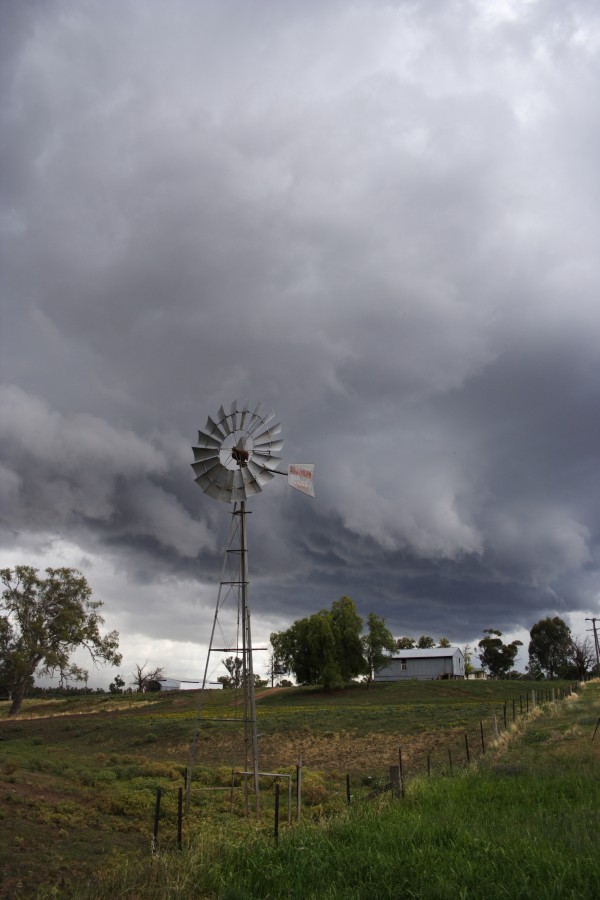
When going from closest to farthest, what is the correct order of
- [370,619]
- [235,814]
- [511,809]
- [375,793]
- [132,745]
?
[511,809] < [375,793] < [235,814] < [132,745] < [370,619]

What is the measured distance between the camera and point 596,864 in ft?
27.9

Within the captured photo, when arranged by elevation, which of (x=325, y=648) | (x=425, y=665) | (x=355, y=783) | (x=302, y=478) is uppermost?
(x=302, y=478)

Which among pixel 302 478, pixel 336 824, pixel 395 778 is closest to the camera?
pixel 336 824

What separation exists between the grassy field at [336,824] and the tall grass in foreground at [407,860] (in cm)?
3

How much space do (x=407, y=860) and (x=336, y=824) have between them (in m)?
3.04

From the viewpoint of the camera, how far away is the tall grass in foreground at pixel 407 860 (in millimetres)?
8461

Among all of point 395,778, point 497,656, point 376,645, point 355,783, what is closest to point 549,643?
point 497,656

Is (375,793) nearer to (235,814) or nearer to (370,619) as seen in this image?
(235,814)

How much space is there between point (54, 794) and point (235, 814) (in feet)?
20.3

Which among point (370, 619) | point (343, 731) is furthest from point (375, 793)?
point (370, 619)

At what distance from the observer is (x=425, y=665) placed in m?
106

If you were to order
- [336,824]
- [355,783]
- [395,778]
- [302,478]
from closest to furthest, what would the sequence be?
[336,824]
[395,778]
[302,478]
[355,783]

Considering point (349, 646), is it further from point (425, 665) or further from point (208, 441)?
point (208, 441)

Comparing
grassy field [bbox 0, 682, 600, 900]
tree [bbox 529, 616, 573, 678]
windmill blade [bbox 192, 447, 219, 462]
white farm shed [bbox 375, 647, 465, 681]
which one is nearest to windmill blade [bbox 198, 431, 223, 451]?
windmill blade [bbox 192, 447, 219, 462]
